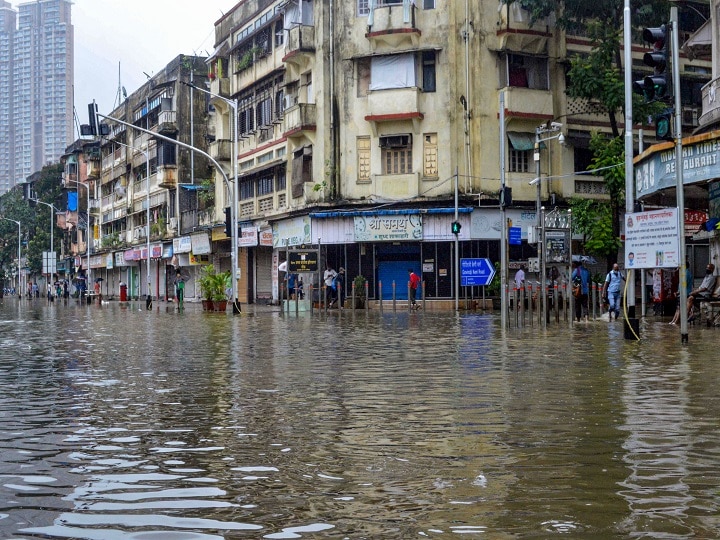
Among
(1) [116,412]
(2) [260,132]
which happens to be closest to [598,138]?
(2) [260,132]

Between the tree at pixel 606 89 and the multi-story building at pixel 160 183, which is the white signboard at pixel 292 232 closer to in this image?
the multi-story building at pixel 160 183

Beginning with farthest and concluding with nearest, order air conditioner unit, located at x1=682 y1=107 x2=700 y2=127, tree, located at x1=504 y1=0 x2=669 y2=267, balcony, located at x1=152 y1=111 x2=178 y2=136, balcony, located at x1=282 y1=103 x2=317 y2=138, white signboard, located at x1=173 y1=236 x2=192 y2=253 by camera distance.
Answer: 1. balcony, located at x1=152 y1=111 x2=178 y2=136
2. white signboard, located at x1=173 y1=236 x2=192 y2=253
3. air conditioner unit, located at x1=682 y1=107 x2=700 y2=127
4. balcony, located at x1=282 y1=103 x2=317 y2=138
5. tree, located at x1=504 y1=0 x2=669 y2=267

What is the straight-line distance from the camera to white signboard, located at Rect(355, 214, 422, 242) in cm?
4500

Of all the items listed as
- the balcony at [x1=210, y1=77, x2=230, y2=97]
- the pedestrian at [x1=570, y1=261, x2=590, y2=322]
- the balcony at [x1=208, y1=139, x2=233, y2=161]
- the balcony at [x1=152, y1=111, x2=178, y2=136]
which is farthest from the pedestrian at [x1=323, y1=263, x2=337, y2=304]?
the balcony at [x1=152, y1=111, x2=178, y2=136]

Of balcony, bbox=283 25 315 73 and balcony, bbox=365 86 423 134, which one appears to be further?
balcony, bbox=283 25 315 73

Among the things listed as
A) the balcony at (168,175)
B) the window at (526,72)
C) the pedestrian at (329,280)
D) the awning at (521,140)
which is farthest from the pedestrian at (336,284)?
the balcony at (168,175)

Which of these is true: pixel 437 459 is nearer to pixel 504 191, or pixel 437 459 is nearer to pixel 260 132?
pixel 504 191

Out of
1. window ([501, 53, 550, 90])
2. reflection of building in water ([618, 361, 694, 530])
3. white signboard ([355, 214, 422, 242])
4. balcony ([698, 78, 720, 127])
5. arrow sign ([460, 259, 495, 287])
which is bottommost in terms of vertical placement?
reflection of building in water ([618, 361, 694, 530])

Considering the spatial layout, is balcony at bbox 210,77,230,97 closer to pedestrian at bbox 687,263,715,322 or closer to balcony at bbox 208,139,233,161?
balcony at bbox 208,139,233,161

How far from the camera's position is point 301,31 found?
48.0m

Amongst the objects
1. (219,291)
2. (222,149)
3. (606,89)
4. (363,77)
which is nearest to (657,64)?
(606,89)

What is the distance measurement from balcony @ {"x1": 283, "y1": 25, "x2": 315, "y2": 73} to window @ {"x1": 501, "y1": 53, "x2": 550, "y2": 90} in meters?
9.26

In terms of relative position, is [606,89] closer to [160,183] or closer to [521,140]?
[521,140]

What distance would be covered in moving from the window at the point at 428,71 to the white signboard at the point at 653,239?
Answer: 26.6 metres
